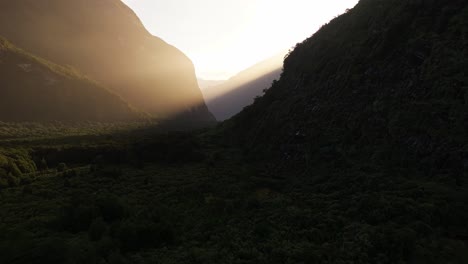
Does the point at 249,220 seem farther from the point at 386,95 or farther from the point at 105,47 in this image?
the point at 105,47

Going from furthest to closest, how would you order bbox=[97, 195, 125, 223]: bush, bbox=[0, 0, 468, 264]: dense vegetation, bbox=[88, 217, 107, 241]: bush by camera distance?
1. bbox=[97, 195, 125, 223]: bush
2. bbox=[88, 217, 107, 241]: bush
3. bbox=[0, 0, 468, 264]: dense vegetation

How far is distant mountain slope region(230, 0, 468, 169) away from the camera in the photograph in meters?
23.6

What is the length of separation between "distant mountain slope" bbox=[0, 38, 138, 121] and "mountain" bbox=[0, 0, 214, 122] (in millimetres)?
29072

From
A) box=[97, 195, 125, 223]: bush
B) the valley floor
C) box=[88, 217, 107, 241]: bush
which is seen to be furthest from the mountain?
box=[88, 217, 107, 241]: bush

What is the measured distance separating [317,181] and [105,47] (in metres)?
159

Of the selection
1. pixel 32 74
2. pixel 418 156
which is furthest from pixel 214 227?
pixel 32 74

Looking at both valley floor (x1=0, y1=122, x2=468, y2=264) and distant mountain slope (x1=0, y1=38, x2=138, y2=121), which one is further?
distant mountain slope (x1=0, y1=38, x2=138, y2=121)

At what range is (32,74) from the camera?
107875mm

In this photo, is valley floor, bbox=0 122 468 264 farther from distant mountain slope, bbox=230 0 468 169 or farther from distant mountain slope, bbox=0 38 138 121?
distant mountain slope, bbox=0 38 138 121

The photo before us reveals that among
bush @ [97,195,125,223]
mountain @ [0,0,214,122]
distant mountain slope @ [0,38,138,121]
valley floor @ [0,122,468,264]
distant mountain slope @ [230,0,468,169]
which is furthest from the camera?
mountain @ [0,0,214,122]

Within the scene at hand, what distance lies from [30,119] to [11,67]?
737 inches

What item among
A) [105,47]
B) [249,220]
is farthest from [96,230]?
[105,47]

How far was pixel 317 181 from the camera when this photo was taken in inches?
1078

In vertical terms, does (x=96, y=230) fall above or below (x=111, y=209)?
below
